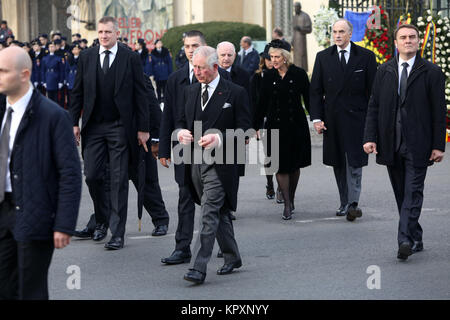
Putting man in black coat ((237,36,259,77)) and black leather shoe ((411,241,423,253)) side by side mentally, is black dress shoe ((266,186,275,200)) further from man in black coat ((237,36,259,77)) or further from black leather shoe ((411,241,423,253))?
man in black coat ((237,36,259,77))

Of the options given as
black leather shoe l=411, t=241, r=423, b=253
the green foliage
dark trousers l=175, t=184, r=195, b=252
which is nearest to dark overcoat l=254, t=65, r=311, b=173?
black leather shoe l=411, t=241, r=423, b=253

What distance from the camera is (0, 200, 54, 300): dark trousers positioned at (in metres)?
5.53

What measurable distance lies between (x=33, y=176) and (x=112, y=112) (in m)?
3.74

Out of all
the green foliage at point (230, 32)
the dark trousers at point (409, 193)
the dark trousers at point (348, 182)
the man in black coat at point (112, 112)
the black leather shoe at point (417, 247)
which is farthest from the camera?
the green foliage at point (230, 32)

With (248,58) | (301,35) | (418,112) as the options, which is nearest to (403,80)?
(418,112)

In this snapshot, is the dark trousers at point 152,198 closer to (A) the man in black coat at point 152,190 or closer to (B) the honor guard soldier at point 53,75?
(A) the man in black coat at point 152,190

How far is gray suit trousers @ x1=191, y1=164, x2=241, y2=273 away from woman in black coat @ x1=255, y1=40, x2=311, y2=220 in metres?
3.02

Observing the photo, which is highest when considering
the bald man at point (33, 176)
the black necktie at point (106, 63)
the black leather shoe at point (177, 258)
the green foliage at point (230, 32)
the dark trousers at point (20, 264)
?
the green foliage at point (230, 32)

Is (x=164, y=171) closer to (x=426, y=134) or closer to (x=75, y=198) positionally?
(x=426, y=134)

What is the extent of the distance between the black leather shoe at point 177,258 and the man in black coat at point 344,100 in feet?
9.28

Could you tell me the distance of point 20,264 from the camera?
5570mm

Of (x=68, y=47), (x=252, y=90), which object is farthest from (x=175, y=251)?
(x=68, y=47)

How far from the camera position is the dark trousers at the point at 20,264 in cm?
553

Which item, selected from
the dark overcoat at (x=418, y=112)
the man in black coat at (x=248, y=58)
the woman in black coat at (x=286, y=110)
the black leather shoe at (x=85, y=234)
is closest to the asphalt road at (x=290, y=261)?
the black leather shoe at (x=85, y=234)
